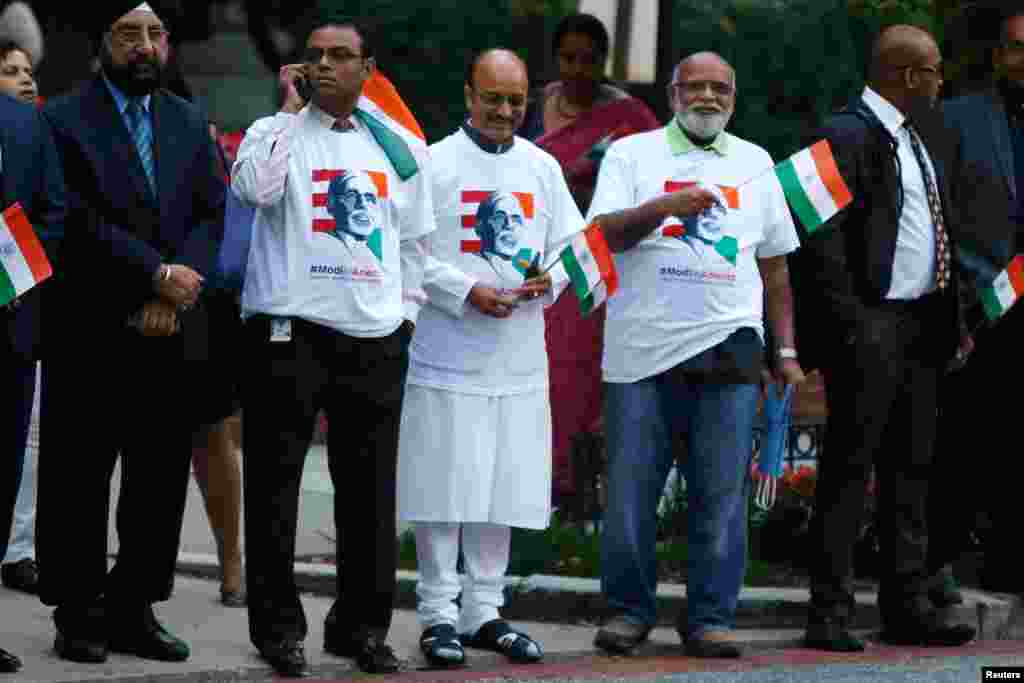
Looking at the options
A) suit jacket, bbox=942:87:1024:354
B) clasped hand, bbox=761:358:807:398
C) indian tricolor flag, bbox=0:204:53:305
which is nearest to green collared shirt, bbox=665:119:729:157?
clasped hand, bbox=761:358:807:398

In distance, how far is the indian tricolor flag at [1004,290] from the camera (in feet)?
34.5

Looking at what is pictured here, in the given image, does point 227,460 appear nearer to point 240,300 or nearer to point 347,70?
point 240,300

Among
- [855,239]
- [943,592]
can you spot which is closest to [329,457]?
[855,239]

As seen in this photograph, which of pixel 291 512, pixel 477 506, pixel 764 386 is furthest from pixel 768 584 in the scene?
pixel 291 512

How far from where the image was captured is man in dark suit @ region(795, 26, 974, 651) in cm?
1016

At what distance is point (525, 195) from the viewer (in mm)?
9648

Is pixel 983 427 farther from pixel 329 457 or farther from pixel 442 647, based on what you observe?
pixel 329 457

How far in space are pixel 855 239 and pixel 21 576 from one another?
3.50m

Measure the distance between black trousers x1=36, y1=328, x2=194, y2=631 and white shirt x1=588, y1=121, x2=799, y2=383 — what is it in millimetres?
1761

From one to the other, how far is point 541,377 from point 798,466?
2.87 metres

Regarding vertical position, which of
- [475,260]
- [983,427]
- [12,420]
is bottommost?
[12,420]

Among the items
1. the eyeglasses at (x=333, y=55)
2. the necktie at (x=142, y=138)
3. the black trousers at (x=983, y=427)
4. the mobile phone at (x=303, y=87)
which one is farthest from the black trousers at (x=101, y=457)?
the black trousers at (x=983, y=427)

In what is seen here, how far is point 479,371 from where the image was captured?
961cm

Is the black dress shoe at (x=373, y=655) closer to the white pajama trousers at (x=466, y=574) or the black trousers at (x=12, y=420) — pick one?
the white pajama trousers at (x=466, y=574)
